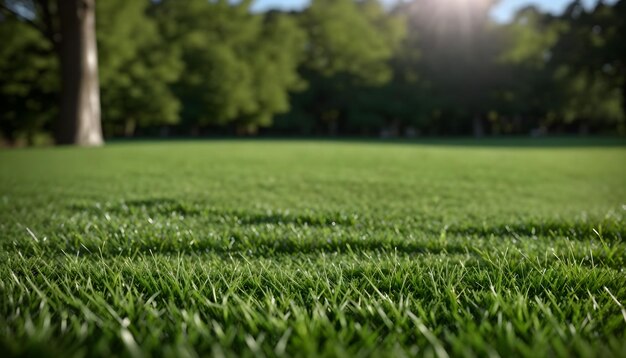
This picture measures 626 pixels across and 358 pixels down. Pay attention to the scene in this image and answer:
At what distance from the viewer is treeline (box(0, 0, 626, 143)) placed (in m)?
29.9

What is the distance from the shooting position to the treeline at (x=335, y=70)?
2992 cm

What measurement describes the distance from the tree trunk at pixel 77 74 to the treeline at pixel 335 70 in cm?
1112

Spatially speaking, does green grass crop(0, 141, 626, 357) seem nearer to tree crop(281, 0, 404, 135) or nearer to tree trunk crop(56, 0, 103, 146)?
tree trunk crop(56, 0, 103, 146)

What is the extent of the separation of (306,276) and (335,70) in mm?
48652

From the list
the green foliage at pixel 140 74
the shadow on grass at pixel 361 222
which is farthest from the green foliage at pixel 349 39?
the shadow on grass at pixel 361 222

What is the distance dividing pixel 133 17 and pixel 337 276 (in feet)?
104

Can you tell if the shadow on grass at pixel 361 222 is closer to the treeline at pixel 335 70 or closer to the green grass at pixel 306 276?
the green grass at pixel 306 276

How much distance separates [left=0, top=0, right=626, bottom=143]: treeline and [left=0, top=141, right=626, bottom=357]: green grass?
85.3 ft

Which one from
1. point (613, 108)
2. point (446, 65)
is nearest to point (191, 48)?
point (446, 65)

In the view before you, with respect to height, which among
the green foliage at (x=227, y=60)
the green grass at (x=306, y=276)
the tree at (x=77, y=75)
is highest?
the green foliage at (x=227, y=60)

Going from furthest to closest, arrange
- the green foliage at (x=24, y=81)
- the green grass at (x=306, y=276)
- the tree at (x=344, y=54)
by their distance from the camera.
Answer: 1. the tree at (x=344, y=54)
2. the green foliage at (x=24, y=81)
3. the green grass at (x=306, y=276)

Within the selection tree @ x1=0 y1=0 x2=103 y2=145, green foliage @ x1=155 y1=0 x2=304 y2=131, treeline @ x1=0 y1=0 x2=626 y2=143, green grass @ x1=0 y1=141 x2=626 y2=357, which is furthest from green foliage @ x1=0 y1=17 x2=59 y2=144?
green grass @ x1=0 y1=141 x2=626 y2=357

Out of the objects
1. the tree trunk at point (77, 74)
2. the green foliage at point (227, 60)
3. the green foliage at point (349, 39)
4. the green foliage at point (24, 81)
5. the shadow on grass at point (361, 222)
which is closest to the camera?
the shadow on grass at point (361, 222)

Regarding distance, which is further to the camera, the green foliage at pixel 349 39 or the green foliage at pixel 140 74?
the green foliage at pixel 349 39
